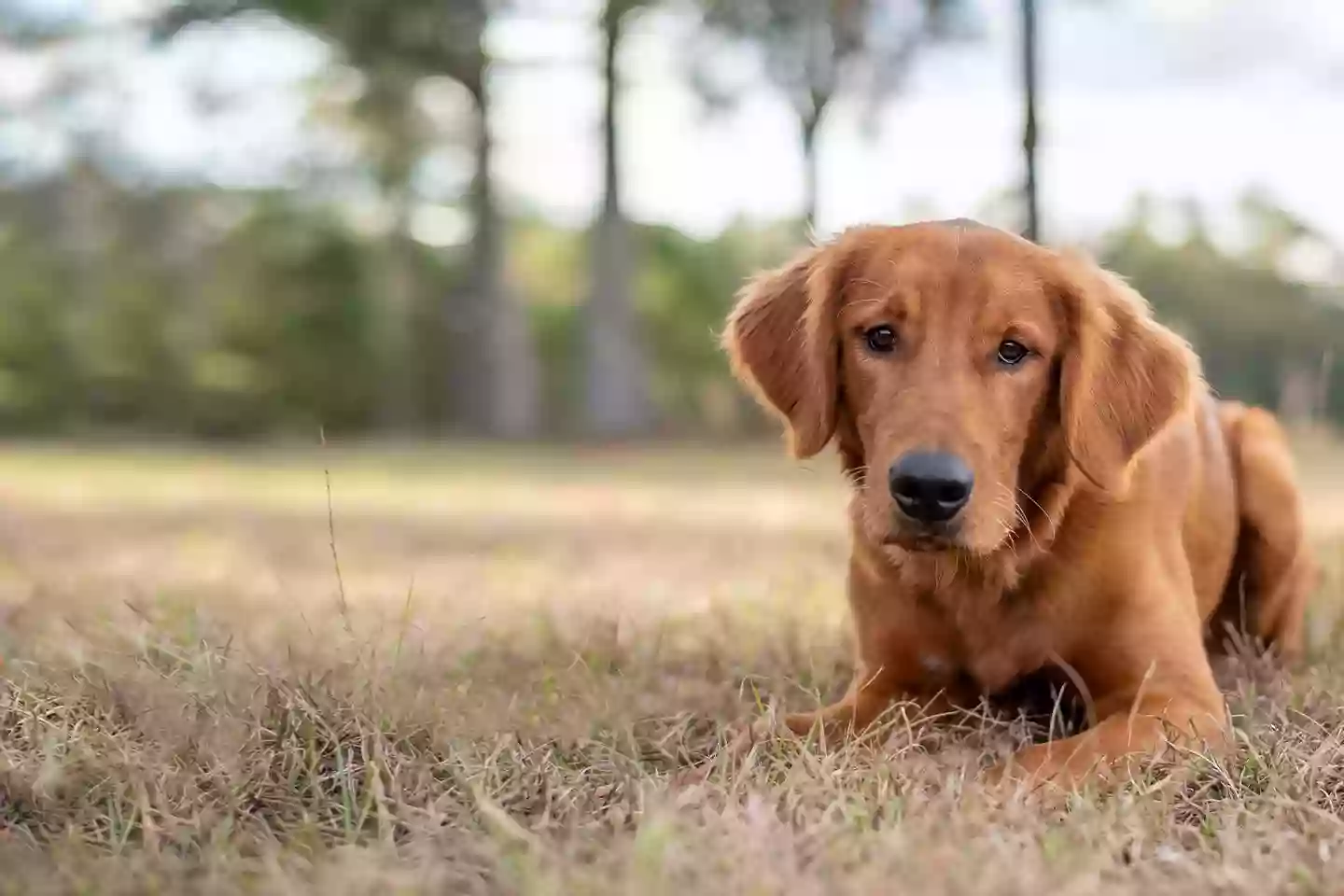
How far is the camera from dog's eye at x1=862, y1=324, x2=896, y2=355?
267 cm

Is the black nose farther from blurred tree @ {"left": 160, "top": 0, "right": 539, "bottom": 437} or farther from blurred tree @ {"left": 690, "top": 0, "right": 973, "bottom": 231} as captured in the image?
blurred tree @ {"left": 160, "top": 0, "right": 539, "bottom": 437}

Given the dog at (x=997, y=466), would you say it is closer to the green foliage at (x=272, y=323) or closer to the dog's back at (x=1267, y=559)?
the dog's back at (x=1267, y=559)

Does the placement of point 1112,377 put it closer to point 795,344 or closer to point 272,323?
point 795,344

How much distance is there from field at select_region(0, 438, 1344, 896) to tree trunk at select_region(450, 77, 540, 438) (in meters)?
13.7

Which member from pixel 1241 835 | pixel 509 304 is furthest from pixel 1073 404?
pixel 509 304

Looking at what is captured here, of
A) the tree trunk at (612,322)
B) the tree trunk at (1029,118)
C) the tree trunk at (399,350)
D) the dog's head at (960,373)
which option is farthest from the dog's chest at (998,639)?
the tree trunk at (399,350)

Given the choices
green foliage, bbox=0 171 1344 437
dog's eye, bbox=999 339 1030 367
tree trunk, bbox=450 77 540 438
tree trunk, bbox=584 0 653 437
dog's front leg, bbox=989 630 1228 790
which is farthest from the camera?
green foliage, bbox=0 171 1344 437

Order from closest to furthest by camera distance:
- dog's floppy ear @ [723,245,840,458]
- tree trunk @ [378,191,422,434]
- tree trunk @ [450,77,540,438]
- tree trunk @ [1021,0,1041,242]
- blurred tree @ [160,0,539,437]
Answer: dog's floppy ear @ [723,245,840,458] < tree trunk @ [1021,0,1041,242] < blurred tree @ [160,0,539,437] < tree trunk @ [450,77,540,438] < tree trunk @ [378,191,422,434]

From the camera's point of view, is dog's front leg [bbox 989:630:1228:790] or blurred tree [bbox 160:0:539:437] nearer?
dog's front leg [bbox 989:630:1228:790]

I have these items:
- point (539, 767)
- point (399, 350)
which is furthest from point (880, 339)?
point (399, 350)

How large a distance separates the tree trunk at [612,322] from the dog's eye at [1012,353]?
43.8 ft

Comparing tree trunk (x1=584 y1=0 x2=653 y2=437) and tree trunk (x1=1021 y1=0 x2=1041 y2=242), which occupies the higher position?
tree trunk (x1=1021 y1=0 x2=1041 y2=242)

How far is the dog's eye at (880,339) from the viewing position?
8.75ft

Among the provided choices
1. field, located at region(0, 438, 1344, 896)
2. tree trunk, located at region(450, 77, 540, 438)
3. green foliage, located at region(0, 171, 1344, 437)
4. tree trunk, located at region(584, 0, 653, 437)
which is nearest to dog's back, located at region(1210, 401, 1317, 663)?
field, located at region(0, 438, 1344, 896)
